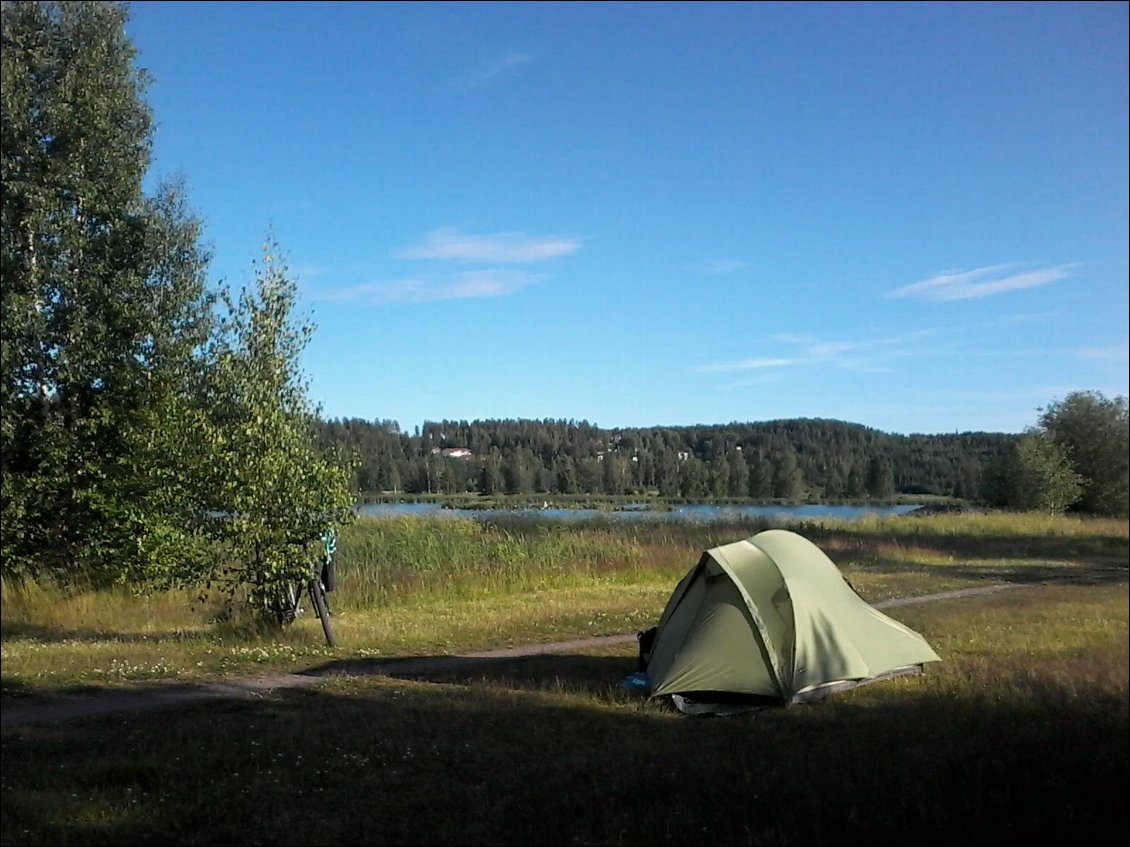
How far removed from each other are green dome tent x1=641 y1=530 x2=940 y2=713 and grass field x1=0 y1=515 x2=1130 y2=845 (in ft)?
1.01

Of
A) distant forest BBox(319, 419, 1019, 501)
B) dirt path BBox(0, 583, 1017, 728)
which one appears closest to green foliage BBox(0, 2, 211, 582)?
distant forest BBox(319, 419, 1019, 501)

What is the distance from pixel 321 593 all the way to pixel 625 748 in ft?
26.3

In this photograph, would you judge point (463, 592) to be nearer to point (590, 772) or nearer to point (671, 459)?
point (671, 459)

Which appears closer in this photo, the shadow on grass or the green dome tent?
the shadow on grass

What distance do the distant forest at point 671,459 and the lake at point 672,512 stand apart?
22cm

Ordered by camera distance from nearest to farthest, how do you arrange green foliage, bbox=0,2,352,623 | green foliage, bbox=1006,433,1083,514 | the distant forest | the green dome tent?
green foliage, bbox=1006,433,1083,514 → the distant forest → the green dome tent → green foliage, bbox=0,2,352,623

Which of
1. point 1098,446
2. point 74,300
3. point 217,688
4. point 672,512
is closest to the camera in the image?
point 1098,446

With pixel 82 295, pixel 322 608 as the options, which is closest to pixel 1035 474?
pixel 322 608

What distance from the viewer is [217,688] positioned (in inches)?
444

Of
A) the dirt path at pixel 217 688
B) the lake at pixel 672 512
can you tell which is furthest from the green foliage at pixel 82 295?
the dirt path at pixel 217 688

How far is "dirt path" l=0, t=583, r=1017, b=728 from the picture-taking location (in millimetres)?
10000

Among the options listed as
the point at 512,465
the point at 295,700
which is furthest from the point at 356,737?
the point at 512,465

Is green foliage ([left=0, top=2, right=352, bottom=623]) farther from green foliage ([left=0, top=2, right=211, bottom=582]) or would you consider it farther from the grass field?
the grass field

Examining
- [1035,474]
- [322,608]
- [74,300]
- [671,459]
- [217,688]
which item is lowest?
[217,688]
